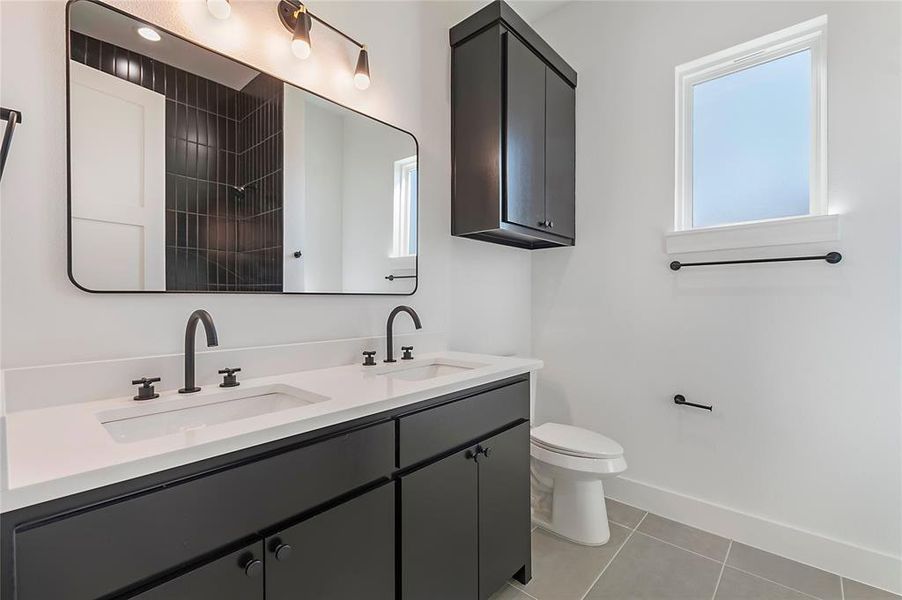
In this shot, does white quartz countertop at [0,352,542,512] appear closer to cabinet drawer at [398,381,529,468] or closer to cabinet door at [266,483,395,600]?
cabinet drawer at [398,381,529,468]

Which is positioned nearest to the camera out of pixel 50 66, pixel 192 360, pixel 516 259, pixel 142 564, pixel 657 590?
pixel 142 564

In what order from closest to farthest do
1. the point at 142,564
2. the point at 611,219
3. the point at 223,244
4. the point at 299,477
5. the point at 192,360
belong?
the point at 142,564
the point at 299,477
the point at 192,360
the point at 223,244
the point at 611,219

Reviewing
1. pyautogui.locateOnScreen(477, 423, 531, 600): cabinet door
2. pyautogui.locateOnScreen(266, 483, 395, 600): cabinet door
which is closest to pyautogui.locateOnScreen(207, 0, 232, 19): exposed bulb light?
pyautogui.locateOnScreen(266, 483, 395, 600): cabinet door

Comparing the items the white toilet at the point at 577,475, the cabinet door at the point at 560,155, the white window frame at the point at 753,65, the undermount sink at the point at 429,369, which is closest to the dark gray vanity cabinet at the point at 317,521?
the undermount sink at the point at 429,369

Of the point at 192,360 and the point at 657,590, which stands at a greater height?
the point at 192,360

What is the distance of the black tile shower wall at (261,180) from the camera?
1375 mm

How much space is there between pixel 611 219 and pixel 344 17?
166 centimetres

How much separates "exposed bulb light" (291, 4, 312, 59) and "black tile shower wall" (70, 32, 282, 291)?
138mm

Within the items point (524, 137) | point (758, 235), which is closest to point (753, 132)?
point (758, 235)

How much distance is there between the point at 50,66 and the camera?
40.9 inches

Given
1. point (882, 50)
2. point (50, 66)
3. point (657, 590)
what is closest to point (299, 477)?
point (50, 66)

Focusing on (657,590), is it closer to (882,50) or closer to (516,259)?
(516,259)

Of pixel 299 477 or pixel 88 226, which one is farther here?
pixel 88 226

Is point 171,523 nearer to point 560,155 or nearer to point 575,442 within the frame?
point 575,442
